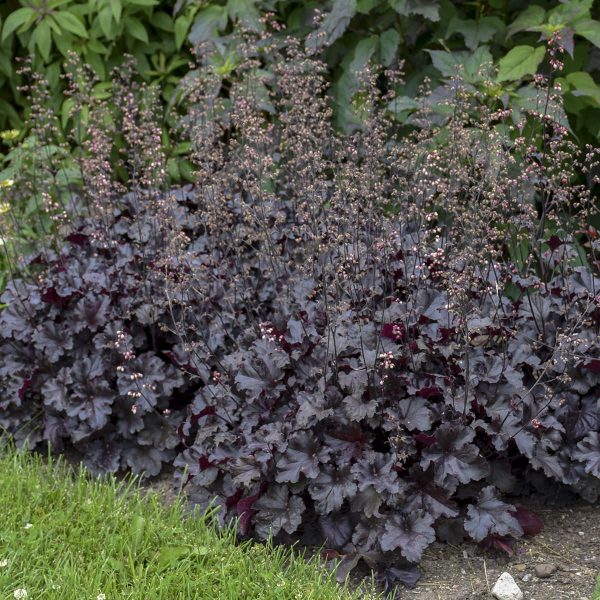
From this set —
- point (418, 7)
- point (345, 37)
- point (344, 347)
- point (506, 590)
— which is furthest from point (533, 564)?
point (345, 37)

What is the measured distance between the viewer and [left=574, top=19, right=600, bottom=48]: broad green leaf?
13.0ft

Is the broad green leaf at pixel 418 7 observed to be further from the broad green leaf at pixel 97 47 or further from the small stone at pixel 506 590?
the small stone at pixel 506 590

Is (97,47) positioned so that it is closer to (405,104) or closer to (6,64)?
(6,64)

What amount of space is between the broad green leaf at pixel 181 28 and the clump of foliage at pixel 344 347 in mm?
Answer: 992

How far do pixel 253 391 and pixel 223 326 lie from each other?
14.4 inches

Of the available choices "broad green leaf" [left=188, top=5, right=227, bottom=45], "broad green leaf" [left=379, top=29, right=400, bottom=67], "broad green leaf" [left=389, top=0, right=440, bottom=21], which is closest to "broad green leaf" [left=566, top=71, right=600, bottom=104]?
"broad green leaf" [left=389, top=0, right=440, bottom=21]

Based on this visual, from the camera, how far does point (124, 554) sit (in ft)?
10.5

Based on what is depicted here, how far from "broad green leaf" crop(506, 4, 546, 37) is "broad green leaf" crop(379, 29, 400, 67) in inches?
21.7

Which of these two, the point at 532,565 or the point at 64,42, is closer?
the point at 532,565

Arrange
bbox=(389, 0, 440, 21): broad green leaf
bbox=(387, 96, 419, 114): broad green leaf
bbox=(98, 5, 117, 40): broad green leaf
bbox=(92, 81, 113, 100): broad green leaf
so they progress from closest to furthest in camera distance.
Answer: bbox=(387, 96, 419, 114): broad green leaf → bbox=(389, 0, 440, 21): broad green leaf → bbox=(98, 5, 117, 40): broad green leaf → bbox=(92, 81, 113, 100): broad green leaf

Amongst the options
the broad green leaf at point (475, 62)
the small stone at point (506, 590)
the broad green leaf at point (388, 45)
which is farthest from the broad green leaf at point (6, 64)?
the small stone at point (506, 590)

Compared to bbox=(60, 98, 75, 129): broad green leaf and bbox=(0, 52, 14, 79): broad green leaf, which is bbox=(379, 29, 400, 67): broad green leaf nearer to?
bbox=(60, 98, 75, 129): broad green leaf

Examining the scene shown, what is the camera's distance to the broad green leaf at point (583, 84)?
408 cm

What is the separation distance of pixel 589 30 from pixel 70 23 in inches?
106
